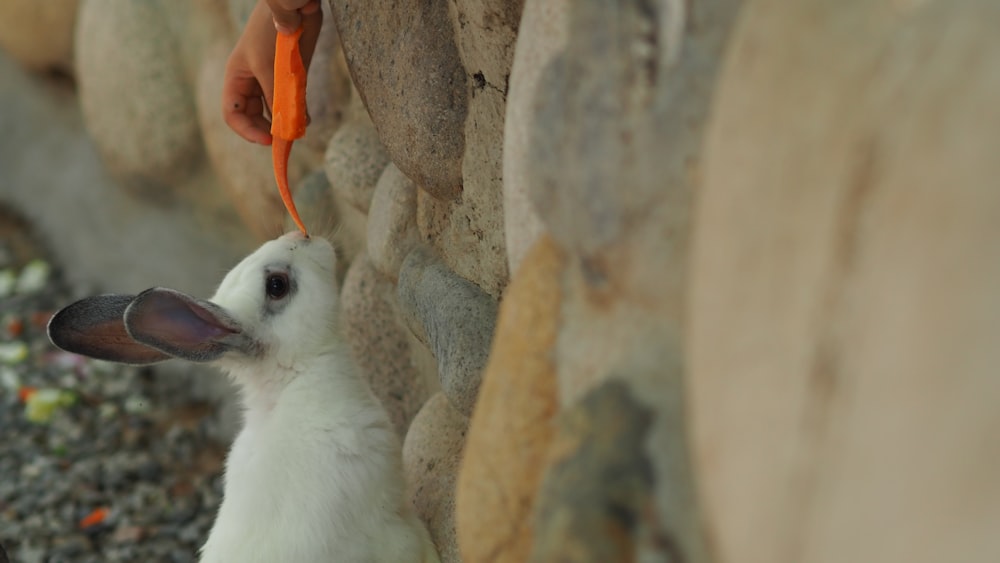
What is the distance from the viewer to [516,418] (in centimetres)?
135

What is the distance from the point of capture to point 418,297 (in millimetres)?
2395

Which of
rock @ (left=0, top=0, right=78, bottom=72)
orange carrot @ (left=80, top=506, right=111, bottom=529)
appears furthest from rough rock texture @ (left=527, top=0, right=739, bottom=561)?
rock @ (left=0, top=0, right=78, bottom=72)

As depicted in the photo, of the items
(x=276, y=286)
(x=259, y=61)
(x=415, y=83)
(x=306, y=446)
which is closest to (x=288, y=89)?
(x=259, y=61)

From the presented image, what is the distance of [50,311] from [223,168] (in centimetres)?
127

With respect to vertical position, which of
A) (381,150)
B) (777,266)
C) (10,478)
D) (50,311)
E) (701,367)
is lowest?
(10,478)

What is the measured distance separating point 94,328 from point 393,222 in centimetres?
71

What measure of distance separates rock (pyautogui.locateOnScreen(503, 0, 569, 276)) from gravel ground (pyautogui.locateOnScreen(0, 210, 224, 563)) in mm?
2111

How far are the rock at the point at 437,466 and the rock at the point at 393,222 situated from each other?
14.4 inches

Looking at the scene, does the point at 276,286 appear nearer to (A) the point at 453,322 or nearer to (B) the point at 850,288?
(A) the point at 453,322

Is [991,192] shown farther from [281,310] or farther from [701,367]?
[281,310]

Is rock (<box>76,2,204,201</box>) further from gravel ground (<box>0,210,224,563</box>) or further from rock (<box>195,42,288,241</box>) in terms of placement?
gravel ground (<box>0,210,224,563</box>)

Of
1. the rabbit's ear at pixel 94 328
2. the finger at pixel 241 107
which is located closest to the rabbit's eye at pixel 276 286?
the rabbit's ear at pixel 94 328

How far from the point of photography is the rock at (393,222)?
258 cm

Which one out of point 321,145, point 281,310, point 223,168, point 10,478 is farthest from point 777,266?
point 10,478
